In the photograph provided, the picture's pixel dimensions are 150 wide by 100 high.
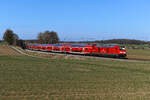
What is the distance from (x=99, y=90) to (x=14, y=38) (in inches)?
5520

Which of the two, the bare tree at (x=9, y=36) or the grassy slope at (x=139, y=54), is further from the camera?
the bare tree at (x=9, y=36)

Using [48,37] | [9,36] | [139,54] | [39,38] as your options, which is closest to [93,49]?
[139,54]

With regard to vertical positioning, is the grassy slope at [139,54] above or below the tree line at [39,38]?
below

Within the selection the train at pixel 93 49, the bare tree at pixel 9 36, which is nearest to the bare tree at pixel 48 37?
the bare tree at pixel 9 36

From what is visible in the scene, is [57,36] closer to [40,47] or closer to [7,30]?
[7,30]

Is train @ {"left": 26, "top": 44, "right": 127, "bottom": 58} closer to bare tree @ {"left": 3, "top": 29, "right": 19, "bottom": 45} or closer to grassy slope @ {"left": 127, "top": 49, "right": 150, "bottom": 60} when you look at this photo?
grassy slope @ {"left": 127, "top": 49, "right": 150, "bottom": 60}

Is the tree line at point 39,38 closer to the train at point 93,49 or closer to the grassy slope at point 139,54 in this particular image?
the train at point 93,49

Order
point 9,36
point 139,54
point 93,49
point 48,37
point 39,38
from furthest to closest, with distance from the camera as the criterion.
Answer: point 39,38, point 48,37, point 9,36, point 139,54, point 93,49

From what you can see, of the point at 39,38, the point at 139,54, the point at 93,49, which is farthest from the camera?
the point at 39,38

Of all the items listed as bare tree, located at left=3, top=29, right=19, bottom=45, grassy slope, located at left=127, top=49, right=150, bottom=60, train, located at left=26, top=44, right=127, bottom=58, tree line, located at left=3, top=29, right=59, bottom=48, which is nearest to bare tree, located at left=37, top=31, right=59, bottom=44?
tree line, located at left=3, top=29, right=59, bottom=48

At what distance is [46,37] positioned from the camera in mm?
157625

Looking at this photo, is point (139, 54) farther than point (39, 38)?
No

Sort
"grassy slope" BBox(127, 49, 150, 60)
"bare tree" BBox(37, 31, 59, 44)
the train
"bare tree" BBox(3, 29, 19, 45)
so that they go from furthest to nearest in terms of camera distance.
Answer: "bare tree" BBox(37, 31, 59, 44)
"bare tree" BBox(3, 29, 19, 45)
"grassy slope" BBox(127, 49, 150, 60)
the train

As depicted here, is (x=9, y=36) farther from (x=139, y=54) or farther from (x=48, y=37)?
(x=139, y=54)
